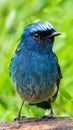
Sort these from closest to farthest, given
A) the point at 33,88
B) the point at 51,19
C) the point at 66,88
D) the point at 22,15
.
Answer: the point at 33,88
the point at 66,88
the point at 51,19
the point at 22,15

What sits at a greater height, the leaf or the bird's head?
the bird's head

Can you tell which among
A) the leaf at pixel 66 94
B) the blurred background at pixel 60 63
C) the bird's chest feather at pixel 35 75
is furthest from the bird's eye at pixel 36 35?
the leaf at pixel 66 94

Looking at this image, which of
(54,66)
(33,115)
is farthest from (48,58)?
(33,115)

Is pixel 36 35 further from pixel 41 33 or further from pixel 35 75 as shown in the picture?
pixel 35 75

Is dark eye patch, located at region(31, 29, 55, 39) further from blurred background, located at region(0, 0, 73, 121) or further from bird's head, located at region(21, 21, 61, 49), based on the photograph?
blurred background, located at region(0, 0, 73, 121)

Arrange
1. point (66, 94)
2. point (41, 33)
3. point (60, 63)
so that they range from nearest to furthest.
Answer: point (41, 33), point (66, 94), point (60, 63)

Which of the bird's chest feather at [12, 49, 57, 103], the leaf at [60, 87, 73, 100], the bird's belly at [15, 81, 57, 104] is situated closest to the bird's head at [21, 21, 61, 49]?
the bird's chest feather at [12, 49, 57, 103]

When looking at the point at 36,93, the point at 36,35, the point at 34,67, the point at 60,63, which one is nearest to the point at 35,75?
the point at 34,67

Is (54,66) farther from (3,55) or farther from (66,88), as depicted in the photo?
(3,55)
